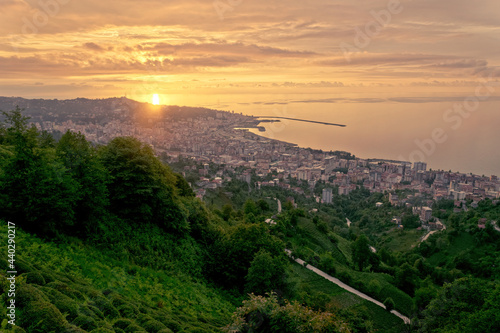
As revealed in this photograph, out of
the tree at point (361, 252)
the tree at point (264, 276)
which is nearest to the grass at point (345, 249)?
the tree at point (361, 252)

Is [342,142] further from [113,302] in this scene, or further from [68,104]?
[113,302]

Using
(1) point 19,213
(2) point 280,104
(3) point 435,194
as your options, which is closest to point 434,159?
(3) point 435,194

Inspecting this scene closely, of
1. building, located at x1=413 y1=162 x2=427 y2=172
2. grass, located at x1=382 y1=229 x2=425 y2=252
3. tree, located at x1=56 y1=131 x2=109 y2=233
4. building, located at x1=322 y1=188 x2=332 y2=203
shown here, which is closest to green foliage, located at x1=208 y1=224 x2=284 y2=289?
tree, located at x1=56 y1=131 x2=109 y2=233

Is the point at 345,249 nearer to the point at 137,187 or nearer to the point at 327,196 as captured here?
the point at 137,187

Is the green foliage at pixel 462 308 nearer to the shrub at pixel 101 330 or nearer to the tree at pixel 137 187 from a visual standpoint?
the tree at pixel 137 187

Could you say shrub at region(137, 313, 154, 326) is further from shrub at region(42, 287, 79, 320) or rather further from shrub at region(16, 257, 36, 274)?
shrub at region(16, 257, 36, 274)

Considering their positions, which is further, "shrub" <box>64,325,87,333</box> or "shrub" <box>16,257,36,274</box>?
"shrub" <box>16,257,36,274</box>
